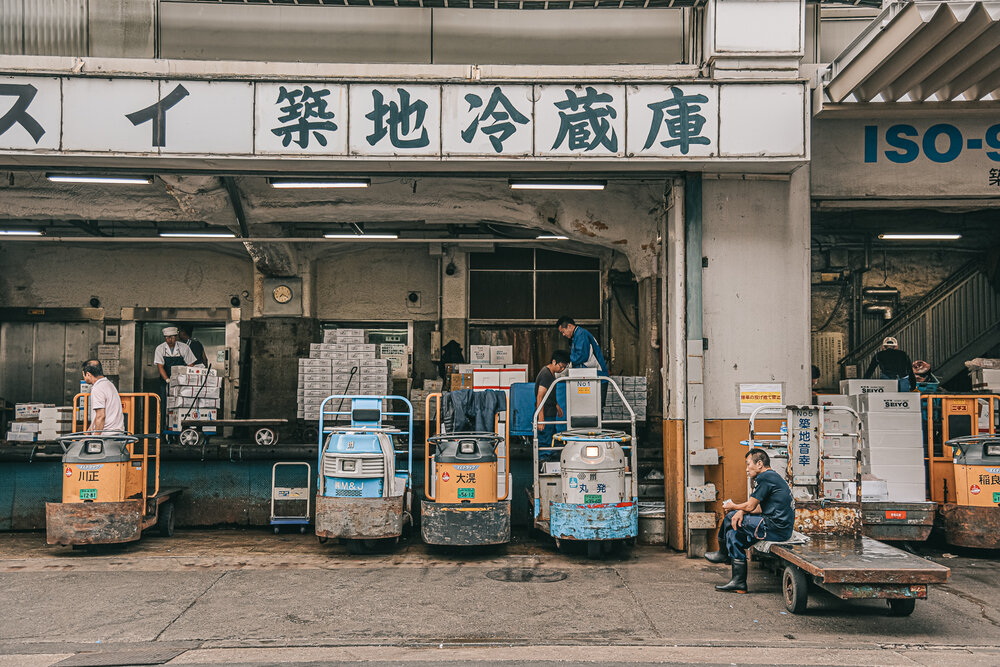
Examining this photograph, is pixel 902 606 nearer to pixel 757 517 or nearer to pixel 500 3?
pixel 757 517

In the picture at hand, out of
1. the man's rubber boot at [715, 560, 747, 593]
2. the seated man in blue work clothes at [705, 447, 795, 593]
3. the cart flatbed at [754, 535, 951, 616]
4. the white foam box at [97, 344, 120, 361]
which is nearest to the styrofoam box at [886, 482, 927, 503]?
the cart flatbed at [754, 535, 951, 616]

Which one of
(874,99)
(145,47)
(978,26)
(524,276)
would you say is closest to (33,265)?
(145,47)

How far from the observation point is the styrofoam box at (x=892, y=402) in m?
10.3

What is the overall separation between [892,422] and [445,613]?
6.29m

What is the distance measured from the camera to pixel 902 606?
729 centimetres

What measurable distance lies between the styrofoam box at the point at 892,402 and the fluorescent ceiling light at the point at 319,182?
6810 mm

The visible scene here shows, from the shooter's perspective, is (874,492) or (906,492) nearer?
(874,492)

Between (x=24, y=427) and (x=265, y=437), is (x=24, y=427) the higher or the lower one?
the higher one

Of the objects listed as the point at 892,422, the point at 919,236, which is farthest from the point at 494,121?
the point at 919,236

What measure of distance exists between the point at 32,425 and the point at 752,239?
1070 centimetres

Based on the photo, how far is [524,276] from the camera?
16.0 meters

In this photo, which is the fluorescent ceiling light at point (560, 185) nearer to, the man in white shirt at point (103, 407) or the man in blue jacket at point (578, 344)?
the man in blue jacket at point (578, 344)

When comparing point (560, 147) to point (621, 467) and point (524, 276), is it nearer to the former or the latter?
point (621, 467)

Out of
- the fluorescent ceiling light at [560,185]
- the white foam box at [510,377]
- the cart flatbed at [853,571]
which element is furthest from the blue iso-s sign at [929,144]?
the white foam box at [510,377]
